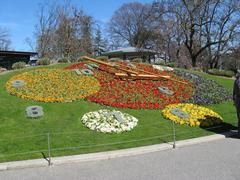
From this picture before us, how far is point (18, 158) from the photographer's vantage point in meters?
7.61

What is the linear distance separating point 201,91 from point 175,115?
554 centimetres

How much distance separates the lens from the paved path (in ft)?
21.4

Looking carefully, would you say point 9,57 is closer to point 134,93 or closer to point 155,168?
point 134,93

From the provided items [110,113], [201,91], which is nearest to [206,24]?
[201,91]

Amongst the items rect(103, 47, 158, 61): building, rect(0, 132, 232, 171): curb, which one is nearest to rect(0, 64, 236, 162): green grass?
rect(0, 132, 232, 171): curb

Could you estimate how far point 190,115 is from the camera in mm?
12141

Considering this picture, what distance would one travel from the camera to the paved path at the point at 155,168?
6527mm

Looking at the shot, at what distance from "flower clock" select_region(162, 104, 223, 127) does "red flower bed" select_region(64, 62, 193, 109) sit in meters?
0.95

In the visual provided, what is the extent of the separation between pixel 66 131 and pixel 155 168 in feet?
13.2

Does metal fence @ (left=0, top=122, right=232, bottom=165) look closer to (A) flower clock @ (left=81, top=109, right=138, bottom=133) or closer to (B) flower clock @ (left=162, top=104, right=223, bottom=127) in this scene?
(A) flower clock @ (left=81, top=109, right=138, bottom=133)

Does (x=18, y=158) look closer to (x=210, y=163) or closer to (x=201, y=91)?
(x=210, y=163)

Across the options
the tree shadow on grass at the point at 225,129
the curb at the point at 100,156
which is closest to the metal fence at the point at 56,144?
the curb at the point at 100,156

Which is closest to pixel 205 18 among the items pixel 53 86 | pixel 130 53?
pixel 130 53

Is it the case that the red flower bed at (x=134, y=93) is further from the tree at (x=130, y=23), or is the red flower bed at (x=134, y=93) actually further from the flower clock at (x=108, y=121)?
the tree at (x=130, y=23)
